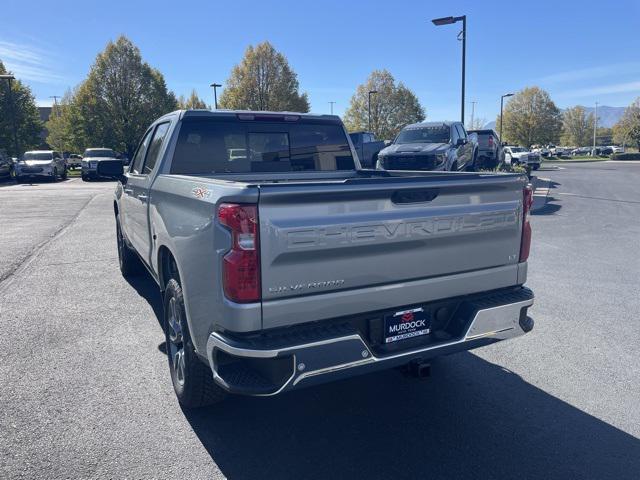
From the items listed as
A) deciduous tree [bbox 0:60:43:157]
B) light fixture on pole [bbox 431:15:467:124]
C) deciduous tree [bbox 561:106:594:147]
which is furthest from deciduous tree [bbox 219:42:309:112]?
deciduous tree [bbox 561:106:594:147]

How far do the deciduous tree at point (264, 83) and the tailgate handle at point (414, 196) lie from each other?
4837cm

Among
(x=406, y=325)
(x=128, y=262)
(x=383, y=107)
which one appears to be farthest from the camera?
(x=383, y=107)

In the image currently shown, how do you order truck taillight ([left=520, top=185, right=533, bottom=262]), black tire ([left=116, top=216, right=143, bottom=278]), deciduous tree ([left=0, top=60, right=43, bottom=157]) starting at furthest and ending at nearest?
deciduous tree ([left=0, top=60, right=43, bottom=157]) < black tire ([left=116, top=216, right=143, bottom=278]) < truck taillight ([left=520, top=185, right=533, bottom=262])

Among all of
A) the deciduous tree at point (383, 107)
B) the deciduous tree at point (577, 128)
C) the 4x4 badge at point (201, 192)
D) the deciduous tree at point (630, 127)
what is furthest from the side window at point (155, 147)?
the deciduous tree at point (577, 128)

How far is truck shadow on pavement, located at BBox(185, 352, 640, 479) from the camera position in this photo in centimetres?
298

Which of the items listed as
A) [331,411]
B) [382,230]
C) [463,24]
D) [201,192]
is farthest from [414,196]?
[463,24]

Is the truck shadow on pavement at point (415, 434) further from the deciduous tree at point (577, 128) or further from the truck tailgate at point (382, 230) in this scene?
the deciduous tree at point (577, 128)

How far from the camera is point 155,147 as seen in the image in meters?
5.07

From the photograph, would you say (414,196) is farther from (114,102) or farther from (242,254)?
(114,102)

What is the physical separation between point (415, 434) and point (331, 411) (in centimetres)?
62

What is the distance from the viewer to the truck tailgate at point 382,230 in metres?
2.68

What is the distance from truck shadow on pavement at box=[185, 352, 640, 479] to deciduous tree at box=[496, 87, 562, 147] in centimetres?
7138

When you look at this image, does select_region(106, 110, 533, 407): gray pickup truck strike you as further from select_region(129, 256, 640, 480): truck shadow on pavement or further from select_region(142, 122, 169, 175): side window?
select_region(142, 122, 169, 175): side window

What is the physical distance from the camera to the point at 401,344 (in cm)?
314
